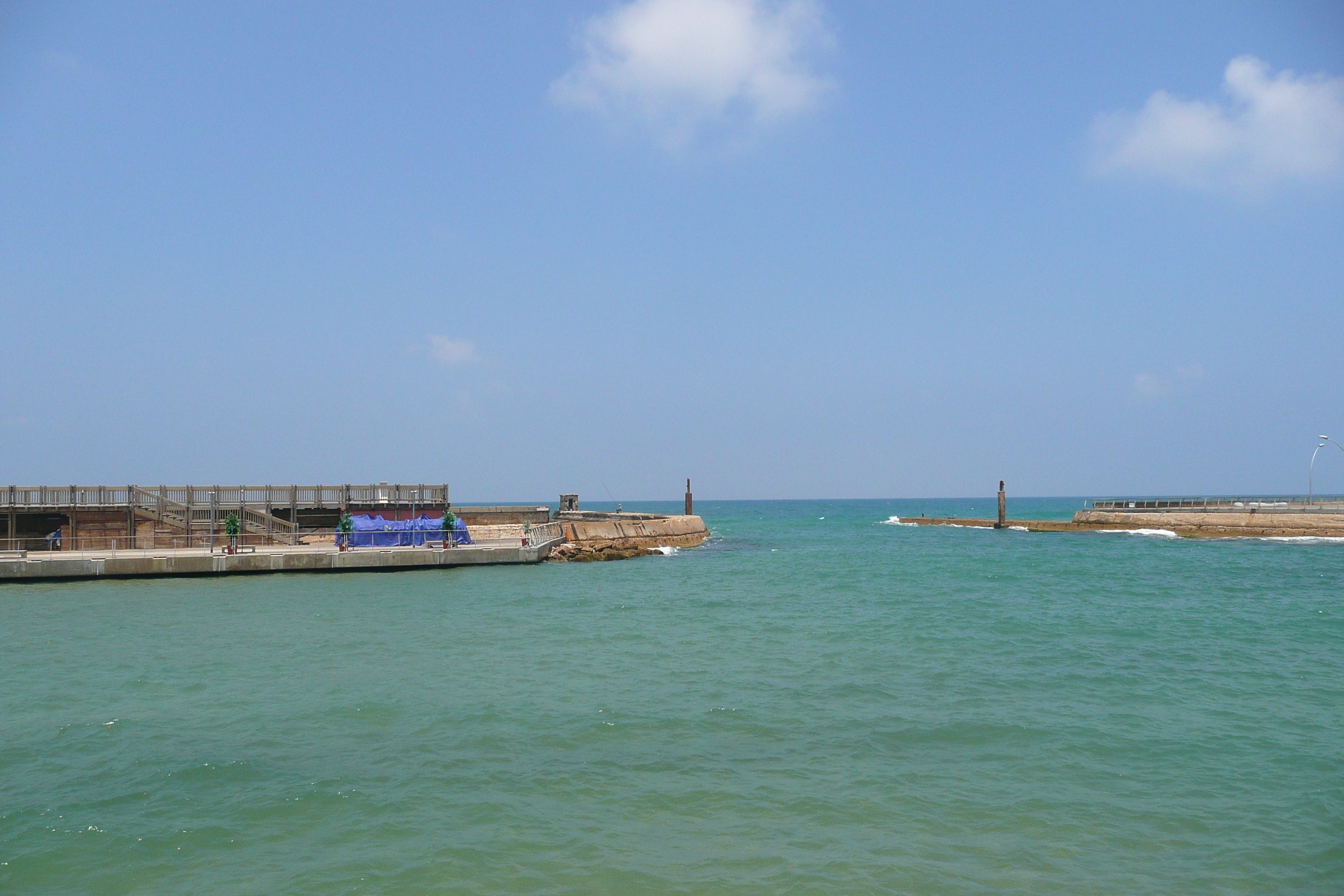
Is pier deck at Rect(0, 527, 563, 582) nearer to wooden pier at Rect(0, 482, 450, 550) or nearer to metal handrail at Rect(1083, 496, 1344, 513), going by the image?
wooden pier at Rect(0, 482, 450, 550)

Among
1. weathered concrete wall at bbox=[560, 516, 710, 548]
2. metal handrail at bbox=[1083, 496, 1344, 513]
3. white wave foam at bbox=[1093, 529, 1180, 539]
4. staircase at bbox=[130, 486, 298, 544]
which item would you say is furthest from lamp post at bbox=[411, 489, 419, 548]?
metal handrail at bbox=[1083, 496, 1344, 513]

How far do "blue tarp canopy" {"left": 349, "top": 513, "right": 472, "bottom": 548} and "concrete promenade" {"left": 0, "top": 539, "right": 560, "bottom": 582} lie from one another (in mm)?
759

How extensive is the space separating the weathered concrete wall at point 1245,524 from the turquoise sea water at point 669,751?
149 ft

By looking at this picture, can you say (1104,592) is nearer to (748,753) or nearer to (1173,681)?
(1173,681)

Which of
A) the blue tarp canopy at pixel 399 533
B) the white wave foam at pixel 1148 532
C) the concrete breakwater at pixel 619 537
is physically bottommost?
the white wave foam at pixel 1148 532

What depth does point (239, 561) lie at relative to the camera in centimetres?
3519

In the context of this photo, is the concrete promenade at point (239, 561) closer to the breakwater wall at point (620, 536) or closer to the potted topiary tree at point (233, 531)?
the potted topiary tree at point (233, 531)

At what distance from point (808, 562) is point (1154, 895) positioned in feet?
131

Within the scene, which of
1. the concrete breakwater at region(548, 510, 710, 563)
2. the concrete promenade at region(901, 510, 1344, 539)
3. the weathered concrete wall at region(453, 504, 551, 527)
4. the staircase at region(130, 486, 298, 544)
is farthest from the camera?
the concrete promenade at region(901, 510, 1344, 539)

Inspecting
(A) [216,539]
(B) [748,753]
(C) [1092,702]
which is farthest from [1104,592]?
(A) [216,539]

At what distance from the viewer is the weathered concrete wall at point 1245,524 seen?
63.5 m

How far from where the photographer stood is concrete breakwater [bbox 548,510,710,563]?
149ft

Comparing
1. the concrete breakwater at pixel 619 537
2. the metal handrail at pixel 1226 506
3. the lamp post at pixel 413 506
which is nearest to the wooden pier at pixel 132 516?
the lamp post at pixel 413 506

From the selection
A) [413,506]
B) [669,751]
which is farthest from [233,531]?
[669,751]
